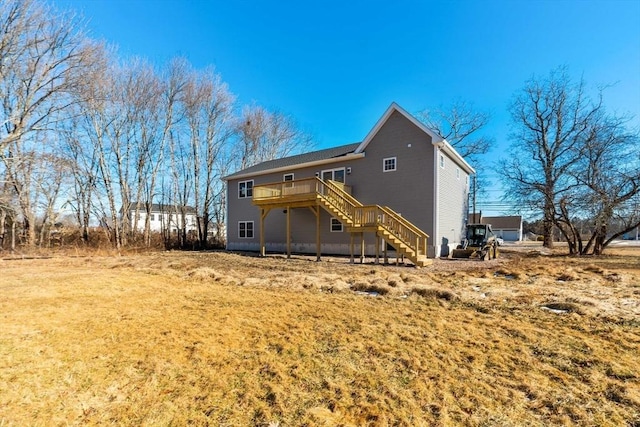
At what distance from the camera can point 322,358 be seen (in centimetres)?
380

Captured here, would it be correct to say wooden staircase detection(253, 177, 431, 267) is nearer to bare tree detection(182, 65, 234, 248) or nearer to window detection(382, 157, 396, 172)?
window detection(382, 157, 396, 172)

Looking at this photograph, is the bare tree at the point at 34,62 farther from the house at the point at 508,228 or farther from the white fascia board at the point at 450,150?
the house at the point at 508,228

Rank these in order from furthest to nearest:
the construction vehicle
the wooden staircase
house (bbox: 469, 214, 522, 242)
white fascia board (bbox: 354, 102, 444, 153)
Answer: house (bbox: 469, 214, 522, 242) → the construction vehicle → white fascia board (bbox: 354, 102, 444, 153) → the wooden staircase

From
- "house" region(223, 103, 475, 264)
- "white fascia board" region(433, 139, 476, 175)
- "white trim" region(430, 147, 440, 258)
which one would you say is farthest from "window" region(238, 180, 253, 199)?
"white fascia board" region(433, 139, 476, 175)

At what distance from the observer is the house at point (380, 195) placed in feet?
44.2

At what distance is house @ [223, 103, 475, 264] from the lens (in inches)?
530

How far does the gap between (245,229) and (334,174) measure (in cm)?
847

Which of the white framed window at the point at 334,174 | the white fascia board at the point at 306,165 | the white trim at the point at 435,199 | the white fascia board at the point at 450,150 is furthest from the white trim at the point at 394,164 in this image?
the white framed window at the point at 334,174

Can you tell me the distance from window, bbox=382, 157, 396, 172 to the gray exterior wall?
0.16 m

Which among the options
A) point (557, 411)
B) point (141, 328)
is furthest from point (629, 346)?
point (141, 328)

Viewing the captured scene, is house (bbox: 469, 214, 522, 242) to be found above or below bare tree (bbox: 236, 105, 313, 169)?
below

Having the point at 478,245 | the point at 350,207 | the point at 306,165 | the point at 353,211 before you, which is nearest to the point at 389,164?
the point at 350,207

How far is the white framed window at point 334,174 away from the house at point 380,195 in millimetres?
60

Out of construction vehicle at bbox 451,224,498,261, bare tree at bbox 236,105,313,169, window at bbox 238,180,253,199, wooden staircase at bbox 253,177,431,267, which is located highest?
bare tree at bbox 236,105,313,169
